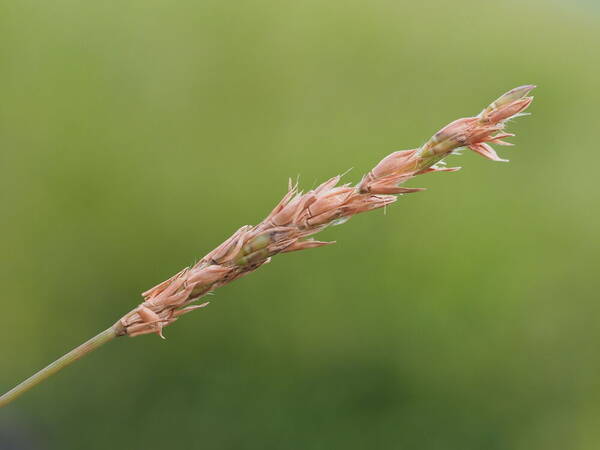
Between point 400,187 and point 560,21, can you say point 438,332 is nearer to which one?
point 560,21

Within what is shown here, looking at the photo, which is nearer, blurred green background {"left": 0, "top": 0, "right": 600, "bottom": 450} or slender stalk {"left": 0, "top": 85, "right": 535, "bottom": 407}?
slender stalk {"left": 0, "top": 85, "right": 535, "bottom": 407}

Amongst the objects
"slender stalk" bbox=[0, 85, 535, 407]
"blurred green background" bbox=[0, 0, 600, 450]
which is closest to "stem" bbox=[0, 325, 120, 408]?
"slender stalk" bbox=[0, 85, 535, 407]

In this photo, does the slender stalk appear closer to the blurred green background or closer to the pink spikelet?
the pink spikelet

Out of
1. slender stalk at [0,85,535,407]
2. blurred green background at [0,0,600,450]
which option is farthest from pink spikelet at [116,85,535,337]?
blurred green background at [0,0,600,450]

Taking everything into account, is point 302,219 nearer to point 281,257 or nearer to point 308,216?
point 308,216

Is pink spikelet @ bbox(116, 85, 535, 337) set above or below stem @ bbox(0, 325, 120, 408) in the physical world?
above

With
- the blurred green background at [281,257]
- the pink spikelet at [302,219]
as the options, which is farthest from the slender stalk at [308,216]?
the blurred green background at [281,257]
